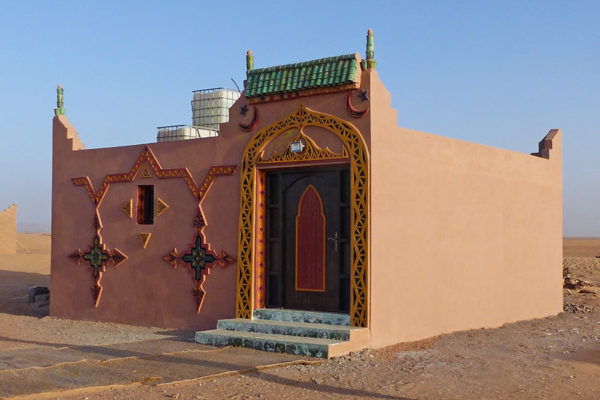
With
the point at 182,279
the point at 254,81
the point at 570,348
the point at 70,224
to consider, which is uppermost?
the point at 254,81

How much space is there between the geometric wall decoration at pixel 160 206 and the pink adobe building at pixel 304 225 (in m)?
0.03

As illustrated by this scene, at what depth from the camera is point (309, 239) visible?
10.4 metres

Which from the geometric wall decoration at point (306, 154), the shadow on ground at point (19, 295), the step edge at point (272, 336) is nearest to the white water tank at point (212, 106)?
the geometric wall decoration at point (306, 154)

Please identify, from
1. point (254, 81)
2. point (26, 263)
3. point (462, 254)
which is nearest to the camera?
point (254, 81)

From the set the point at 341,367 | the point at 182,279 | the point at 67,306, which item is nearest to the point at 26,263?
the point at 67,306

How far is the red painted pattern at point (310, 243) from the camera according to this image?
10289 mm

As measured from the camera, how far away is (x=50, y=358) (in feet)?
27.5

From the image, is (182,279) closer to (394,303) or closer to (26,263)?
(394,303)

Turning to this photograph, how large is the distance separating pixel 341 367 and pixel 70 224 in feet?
23.7

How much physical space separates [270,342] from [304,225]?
2003 millimetres

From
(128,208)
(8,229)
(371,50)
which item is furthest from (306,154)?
(8,229)

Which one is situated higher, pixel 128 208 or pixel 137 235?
pixel 128 208

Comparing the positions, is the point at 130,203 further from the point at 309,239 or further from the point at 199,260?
the point at 309,239

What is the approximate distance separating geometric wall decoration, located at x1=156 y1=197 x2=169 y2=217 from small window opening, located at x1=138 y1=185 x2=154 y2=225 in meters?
0.46
